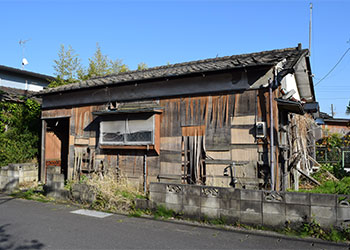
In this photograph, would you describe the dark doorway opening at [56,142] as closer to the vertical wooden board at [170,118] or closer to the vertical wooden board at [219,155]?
the vertical wooden board at [170,118]

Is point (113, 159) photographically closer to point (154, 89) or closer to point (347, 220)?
point (154, 89)

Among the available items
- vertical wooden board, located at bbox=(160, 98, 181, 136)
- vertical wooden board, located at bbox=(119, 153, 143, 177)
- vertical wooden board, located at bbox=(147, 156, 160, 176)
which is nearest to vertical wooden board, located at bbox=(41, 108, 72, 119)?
vertical wooden board, located at bbox=(119, 153, 143, 177)

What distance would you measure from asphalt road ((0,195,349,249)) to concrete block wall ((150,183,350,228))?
474 millimetres

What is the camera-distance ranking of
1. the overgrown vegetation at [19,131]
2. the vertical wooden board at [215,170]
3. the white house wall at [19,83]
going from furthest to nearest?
1. the white house wall at [19,83]
2. the overgrown vegetation at [19,131]
3. the vertical wooden board at [215,170]

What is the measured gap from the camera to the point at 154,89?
33.2 feet

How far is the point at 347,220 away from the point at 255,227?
71.9 inches

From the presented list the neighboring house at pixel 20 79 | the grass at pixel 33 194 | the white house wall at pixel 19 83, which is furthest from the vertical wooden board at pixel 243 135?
the white house wall at pixel 19 83

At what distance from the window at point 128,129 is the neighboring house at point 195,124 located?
35mm

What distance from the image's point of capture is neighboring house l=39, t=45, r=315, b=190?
8219 millimetres

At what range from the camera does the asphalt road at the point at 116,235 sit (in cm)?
544

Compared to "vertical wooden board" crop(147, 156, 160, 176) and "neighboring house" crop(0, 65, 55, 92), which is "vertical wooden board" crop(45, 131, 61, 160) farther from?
"neighboring house" crop(0, 65, 55, 92)

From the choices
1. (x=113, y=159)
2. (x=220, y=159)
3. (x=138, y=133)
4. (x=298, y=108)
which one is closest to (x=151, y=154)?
(x=138, y=133)

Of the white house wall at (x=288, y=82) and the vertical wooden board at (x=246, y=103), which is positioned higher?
the white house wall at (x=288, y=82)

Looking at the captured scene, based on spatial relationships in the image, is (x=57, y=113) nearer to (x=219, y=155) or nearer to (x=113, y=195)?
(x=113, y=195)
